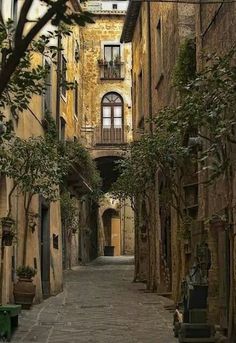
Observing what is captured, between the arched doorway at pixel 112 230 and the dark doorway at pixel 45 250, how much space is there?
3280 cm

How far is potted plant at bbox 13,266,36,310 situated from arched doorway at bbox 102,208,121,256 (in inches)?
1463

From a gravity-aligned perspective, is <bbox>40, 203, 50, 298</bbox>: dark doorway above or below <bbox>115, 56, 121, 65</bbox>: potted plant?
below

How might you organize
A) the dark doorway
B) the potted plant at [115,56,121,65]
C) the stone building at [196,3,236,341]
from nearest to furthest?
the stone building at [196,3,236,341] < the dark doorway < the potted plant at [115,56,121,65]

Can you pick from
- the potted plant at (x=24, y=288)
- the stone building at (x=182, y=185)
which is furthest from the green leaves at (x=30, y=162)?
the stone building at (x=182, y=185)

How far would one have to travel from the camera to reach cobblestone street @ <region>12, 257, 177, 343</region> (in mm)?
10312

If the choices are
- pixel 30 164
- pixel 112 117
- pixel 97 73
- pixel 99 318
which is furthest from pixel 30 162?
pixel 97 73

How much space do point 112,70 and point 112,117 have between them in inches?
116

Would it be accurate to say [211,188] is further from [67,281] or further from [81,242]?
[81,242]

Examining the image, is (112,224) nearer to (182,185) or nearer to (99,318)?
(182,185)

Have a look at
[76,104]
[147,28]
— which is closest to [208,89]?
[147,28]

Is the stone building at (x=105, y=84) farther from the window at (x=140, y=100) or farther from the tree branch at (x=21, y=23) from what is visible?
the tree branch at (x=21, y=23)

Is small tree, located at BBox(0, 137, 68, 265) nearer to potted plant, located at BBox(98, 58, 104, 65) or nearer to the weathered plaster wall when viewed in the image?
the weathered plaster wall

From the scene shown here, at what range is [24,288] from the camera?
1391cm

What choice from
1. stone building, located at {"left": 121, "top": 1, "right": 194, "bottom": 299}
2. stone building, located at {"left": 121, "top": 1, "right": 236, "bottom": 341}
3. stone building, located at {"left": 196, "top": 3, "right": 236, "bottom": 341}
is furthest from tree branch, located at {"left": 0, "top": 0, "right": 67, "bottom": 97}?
stone building, located at {"left": 121, "top": 1, "right": 194, "bottom": 299}
